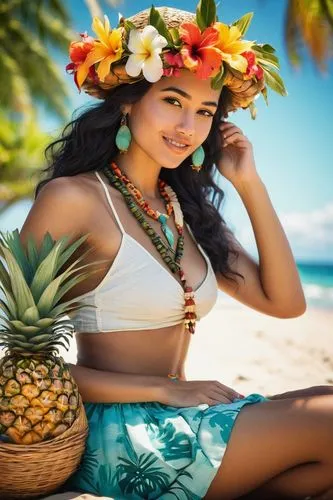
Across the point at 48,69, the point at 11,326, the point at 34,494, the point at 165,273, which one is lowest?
the point at 34,494

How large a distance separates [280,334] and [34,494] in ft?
39.1

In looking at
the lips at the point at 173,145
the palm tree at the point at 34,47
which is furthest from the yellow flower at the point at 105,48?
the palm tree at the point at 34,47

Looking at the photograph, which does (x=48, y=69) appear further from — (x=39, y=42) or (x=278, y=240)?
(x=278, y=240)

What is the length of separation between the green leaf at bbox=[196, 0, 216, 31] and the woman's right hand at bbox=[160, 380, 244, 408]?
1.61 m

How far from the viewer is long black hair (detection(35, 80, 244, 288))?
12.9 feet

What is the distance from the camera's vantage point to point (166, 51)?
3.69 m

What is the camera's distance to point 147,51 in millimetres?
3660

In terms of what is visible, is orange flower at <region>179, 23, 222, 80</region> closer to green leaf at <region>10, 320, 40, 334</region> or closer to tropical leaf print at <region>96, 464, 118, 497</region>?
green leaf at <region>10, 320, 40, 334</region>

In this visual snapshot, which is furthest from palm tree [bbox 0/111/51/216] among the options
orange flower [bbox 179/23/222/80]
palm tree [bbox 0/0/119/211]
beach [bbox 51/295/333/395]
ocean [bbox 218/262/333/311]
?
orange flower [bbox 179/23/222/80]

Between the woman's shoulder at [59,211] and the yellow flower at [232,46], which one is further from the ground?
the yellow flower at [232,46]

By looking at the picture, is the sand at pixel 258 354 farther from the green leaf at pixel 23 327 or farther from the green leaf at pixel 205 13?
the green leaf at pixel 205 13

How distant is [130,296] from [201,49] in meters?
1.16

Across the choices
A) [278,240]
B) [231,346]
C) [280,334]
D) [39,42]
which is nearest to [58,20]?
[39,42]

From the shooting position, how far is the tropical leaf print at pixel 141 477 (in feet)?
10.5
